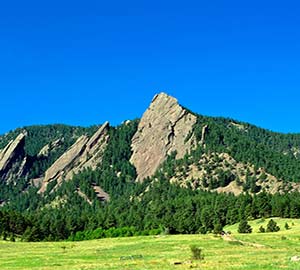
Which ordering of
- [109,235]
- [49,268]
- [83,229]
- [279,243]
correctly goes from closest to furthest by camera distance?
[49,268] < [279,243] < [109,235] < [83,229]

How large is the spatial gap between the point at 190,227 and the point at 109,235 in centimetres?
2816

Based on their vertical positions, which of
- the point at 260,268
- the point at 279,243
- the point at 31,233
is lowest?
the point at 260,268

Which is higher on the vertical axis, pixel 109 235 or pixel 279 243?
pixel 109 235

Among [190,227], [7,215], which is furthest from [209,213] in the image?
[7,215]

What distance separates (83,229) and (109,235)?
35.6m

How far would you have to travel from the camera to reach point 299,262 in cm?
4222

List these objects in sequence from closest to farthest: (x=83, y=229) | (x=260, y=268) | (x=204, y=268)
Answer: (x=260, y=268)
(x=204, y=268)
(x=83, y=229)

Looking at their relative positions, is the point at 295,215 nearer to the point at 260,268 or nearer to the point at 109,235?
the point at 109,235

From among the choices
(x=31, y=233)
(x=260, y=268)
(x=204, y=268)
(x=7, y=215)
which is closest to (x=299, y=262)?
(x=260, y=268)

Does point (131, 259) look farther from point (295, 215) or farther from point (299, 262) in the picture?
point (295, 215)

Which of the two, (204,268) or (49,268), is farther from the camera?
(49,268)

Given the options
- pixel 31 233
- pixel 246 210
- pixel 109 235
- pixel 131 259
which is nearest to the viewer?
pixel 131 259

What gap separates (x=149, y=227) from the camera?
181750mm

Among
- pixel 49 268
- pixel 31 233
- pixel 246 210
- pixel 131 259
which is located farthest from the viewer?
pixel 246 210
